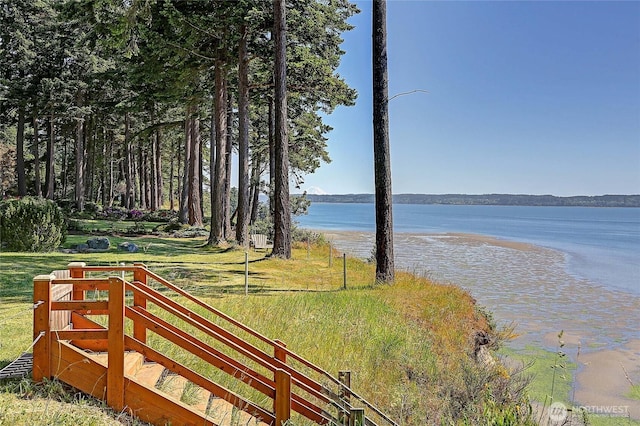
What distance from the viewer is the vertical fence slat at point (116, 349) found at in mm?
4016

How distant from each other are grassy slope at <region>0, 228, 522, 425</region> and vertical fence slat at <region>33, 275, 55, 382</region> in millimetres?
158

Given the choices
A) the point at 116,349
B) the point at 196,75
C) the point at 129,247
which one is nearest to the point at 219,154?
the point at 196,75

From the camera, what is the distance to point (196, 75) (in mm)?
18875

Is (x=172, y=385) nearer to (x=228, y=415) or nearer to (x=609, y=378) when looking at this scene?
(x=228, y=415)

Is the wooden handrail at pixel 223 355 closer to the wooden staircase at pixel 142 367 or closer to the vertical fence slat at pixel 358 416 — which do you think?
the wooden staircase at pixel 142 367

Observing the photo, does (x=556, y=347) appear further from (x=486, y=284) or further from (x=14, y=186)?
(x=14, y=186)

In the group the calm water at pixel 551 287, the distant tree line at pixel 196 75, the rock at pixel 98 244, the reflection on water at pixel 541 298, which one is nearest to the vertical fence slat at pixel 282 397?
the reflection on water at pixel 541 298

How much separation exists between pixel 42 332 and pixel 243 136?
1396 cm

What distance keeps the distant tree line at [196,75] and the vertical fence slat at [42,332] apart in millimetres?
8901

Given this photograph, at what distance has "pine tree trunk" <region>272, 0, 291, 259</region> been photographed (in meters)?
14.6

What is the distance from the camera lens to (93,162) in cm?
3712
